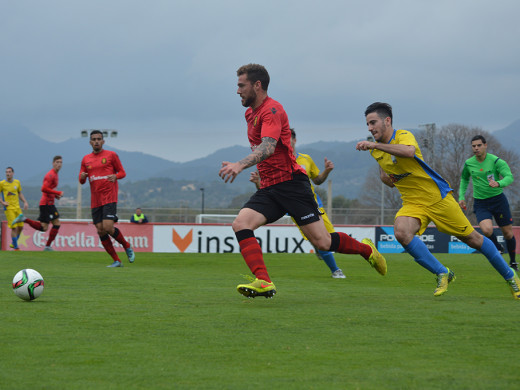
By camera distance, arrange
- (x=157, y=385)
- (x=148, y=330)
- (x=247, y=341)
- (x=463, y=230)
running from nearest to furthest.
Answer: (x=157, y=385), (x=247, y=341), (x=148, y=330), (x=463, y=230)

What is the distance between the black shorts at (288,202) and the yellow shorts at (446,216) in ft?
3.98

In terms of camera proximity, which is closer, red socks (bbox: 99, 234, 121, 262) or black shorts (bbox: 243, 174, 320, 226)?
black shorts (bbox: 243, 174, 320, 226)

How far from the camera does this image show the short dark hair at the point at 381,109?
24.7 ft

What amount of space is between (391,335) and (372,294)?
3172 millimetres

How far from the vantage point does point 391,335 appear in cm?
483

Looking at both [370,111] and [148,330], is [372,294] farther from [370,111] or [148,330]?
[148,330]

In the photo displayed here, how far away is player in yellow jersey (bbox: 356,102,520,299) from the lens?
296 inches

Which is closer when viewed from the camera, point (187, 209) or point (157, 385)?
point (157, 385)

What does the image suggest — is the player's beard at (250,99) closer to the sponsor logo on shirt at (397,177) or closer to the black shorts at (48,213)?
the sponsor logo on shirt at (397,177)

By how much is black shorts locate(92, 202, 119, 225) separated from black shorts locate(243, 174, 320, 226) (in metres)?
6.82

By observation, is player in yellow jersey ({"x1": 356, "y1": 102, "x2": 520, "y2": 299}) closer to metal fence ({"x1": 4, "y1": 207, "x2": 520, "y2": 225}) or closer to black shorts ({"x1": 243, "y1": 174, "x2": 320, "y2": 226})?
black shorts ({"x1": 243, "y1": 174, "x2": 320, "y2": 226})

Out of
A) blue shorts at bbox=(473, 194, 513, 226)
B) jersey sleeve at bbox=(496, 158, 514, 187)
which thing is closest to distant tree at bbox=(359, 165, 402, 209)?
blue shorts at bbox=(473, 194, 513, 226)

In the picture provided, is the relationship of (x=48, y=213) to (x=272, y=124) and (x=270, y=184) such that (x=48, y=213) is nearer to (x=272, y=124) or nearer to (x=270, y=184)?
(x=270, y=184)

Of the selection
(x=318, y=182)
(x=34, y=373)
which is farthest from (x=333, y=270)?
(x=34, y=373)
